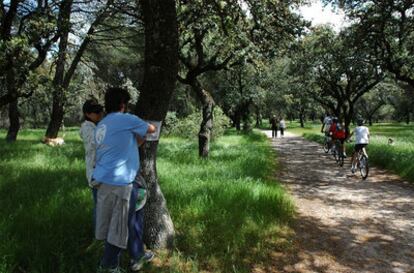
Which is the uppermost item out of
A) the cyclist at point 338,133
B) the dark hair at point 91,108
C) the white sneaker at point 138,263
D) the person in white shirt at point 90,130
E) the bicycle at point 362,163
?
the dark hair at point 91,108

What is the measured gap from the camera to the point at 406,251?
6.32 m

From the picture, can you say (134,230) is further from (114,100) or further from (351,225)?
(351,225)

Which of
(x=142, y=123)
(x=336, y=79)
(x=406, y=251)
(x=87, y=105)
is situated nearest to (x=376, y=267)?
(x=406, y=251)

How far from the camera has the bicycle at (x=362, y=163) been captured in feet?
43.1

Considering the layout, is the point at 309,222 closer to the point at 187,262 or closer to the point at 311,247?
the point at 311,247

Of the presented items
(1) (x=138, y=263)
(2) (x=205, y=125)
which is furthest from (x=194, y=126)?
(1) (x=138, y=263)

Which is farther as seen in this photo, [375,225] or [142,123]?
[375,225]

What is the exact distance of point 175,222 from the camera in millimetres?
6492

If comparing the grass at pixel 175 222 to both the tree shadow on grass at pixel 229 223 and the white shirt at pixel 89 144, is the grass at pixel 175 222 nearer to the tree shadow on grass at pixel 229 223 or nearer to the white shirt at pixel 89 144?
the tree shadow on grass at pixel 229 223

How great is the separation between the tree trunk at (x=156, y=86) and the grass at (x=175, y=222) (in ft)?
1.26

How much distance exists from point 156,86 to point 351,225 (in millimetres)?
4706

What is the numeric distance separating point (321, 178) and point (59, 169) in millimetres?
8088

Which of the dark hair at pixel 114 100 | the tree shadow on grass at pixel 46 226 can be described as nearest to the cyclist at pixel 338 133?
the tree shadow on grass at pixel 46 226

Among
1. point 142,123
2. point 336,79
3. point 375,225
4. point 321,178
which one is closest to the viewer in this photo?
point 142,123
